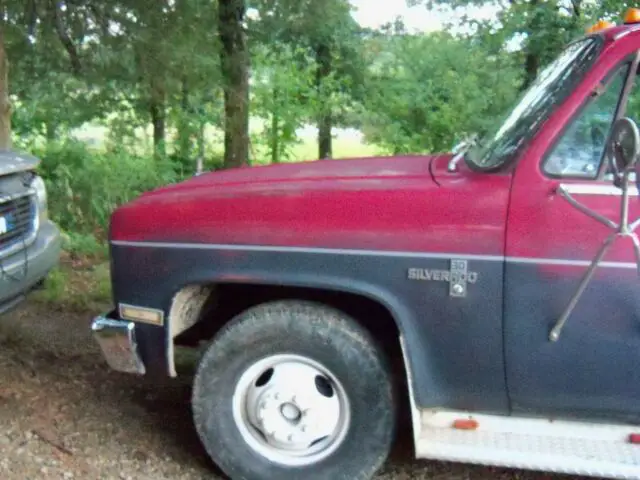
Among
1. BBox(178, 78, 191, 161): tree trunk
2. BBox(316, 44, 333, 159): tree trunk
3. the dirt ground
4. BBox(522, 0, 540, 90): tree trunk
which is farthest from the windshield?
BBox(316, 44, 333, 159): tree trunk

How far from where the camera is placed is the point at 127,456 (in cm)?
411

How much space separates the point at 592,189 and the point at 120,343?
2.25 m

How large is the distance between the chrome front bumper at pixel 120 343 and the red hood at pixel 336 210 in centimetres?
41

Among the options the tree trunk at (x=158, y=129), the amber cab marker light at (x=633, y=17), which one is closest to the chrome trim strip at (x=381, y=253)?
the amber cab marker light at (x=633, y=17)

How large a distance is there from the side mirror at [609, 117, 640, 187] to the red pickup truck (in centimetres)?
1

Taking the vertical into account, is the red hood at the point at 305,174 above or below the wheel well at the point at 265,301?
above

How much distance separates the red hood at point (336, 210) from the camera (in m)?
3.41

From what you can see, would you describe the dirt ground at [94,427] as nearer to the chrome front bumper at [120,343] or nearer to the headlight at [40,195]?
the chrome front bumper at [120,343]

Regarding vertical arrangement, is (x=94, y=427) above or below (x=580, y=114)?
below

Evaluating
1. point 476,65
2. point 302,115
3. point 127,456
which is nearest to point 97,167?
point 302,115

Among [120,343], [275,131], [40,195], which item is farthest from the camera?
[275,131]

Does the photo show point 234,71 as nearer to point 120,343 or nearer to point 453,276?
point 120,343

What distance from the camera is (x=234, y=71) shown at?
10.9 m

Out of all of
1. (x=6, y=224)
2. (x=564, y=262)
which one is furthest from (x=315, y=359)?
(x=6, y=224)
